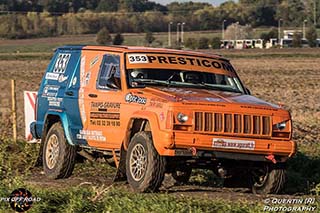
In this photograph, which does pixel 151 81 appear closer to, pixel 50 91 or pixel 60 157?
pixel 60 157

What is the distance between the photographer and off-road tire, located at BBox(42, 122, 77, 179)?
13.0 metres

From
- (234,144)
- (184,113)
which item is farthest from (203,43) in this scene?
(184,113)

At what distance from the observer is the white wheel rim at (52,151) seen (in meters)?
13.3

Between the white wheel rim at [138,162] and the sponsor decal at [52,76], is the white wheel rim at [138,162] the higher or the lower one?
the lower one

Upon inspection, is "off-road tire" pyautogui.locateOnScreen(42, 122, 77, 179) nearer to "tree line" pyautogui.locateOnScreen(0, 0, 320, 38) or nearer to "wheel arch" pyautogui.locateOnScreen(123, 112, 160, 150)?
"wheel arch" pyautogui.locateOnScreen(123, 112, 160, 150)

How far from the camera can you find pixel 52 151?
13.4m

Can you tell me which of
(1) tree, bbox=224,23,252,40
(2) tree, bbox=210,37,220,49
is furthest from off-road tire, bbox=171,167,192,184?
(1) tree, bbox=224,23,252,40

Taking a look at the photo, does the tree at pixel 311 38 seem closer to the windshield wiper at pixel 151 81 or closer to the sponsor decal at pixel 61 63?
the sponsor decal at pixel 61 63

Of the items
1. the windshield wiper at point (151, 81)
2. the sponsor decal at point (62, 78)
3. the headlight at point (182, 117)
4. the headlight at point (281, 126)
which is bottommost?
the headlight at point (281, 126)

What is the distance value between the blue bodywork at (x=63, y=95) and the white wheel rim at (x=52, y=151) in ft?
1.02

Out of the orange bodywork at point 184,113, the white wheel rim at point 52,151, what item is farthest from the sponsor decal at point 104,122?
the white wheel rim at point 52,151

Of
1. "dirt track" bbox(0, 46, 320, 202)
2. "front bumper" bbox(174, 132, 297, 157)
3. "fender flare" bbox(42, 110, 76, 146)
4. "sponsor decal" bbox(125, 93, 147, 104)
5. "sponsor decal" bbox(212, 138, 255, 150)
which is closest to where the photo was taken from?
"front bumper" bbox(174, 132, 297, 157)

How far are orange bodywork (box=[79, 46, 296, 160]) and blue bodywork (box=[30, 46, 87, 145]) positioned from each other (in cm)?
42

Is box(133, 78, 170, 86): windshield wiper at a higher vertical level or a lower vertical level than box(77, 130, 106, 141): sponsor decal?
higher
